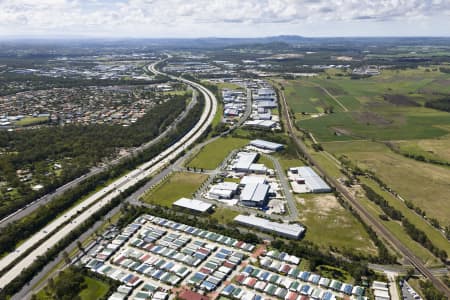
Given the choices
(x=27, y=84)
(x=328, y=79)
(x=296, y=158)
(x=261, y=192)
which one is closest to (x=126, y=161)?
(x=261, y=192)

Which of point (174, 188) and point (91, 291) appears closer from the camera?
point (91, 291)

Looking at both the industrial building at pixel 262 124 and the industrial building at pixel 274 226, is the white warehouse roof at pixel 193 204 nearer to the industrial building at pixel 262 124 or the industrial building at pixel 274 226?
the industrial building at pixel 274 226

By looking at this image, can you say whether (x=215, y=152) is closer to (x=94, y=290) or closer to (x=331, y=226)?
(x=331, y=226)

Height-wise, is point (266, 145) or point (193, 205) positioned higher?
point (266, 145)

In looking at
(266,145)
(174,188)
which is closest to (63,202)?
(174,188)

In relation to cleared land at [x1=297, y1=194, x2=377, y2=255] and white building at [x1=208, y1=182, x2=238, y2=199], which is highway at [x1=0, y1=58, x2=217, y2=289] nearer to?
white building at [x1=208, y1=182, x2=238, y2=199]
